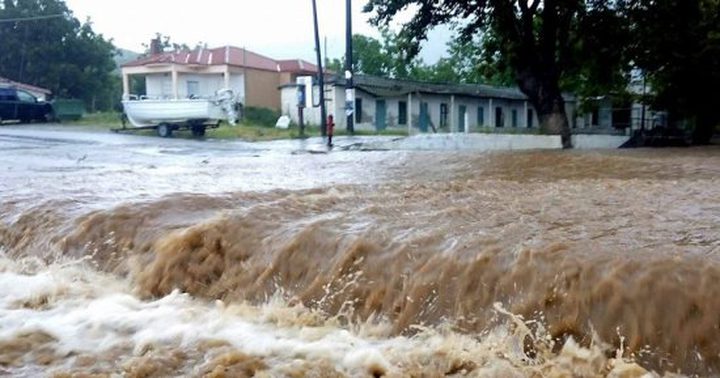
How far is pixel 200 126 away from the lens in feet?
78.3

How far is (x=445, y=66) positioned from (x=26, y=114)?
86.2 ft

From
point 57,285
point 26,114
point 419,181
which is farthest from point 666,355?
point 26,114

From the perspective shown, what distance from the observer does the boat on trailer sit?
2373 cm

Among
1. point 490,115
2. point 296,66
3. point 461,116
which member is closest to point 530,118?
point 490,115

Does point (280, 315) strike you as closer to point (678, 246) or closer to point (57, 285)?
point (57, 285)

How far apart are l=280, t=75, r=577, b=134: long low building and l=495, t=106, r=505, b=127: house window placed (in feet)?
2.27

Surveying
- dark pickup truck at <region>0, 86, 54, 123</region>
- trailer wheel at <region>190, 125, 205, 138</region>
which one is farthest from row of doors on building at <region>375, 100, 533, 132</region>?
dark pickup truck at <region>0, 86, 54, 123</region>

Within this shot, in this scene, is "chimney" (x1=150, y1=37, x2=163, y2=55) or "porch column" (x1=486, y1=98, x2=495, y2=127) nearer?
"porch column" (x1=486, y1=98, x2=495, y2=127)

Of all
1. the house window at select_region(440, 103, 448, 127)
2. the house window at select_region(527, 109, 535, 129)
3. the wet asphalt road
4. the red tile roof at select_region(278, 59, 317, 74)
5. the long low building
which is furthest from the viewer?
the house window at select_region(527, 109, 535, 129)

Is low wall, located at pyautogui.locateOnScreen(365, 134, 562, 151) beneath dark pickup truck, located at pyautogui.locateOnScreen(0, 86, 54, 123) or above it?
beneath

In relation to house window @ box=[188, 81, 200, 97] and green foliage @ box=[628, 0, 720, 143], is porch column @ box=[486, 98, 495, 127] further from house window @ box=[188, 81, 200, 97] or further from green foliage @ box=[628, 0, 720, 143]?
green foliage @ box=[628, 0, 720, 143]

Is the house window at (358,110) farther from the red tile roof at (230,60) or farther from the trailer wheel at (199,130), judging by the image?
the trailer wheel at (199,130)

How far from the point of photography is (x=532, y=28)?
64.7 feet


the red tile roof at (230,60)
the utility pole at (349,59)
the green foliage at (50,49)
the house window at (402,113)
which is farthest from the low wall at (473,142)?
the green foliage at (50,49)
